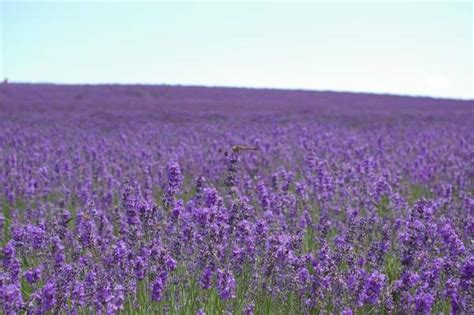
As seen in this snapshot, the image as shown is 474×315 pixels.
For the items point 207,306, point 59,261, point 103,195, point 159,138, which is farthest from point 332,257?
point 159,138

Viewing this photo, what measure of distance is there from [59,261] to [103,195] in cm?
241

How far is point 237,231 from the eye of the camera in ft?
10.9

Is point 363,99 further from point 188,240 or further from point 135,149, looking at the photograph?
point 188,240

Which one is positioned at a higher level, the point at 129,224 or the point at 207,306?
the point at 129,224

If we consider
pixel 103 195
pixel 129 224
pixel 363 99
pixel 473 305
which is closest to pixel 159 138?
pixel 103 195

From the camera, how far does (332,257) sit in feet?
10.3

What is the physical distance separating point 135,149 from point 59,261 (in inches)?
214

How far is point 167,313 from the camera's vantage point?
2.75 m

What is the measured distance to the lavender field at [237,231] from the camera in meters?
2.75

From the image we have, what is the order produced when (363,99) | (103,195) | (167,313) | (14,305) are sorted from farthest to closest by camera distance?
(363,99)
(103,195)
(167,313)
(14,305)

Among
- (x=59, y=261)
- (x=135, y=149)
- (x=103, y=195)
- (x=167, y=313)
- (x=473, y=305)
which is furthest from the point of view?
(x=135, y=149)

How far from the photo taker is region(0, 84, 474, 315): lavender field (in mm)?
2746

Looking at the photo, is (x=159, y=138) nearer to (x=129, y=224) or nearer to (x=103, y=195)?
(x=103, y=195)

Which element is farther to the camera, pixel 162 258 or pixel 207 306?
pixel 207 306
